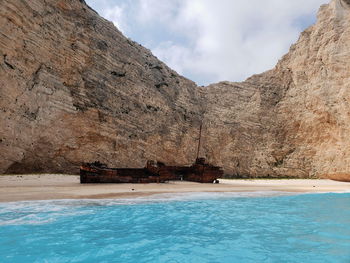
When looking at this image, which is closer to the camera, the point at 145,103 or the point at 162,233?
the point at 162,233

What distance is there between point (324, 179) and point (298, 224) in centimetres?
2434

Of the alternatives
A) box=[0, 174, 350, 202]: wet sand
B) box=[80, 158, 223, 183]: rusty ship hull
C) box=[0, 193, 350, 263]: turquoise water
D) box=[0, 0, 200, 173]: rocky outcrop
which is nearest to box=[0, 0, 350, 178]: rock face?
box=[0, 0, 200, 173]: rocky outcrop

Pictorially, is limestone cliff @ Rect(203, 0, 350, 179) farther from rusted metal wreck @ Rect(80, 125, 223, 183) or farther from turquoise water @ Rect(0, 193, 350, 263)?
turquoise water @ Rect(0, 193, 350, 263)

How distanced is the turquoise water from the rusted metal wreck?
576cm

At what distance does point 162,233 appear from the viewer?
5.38 m

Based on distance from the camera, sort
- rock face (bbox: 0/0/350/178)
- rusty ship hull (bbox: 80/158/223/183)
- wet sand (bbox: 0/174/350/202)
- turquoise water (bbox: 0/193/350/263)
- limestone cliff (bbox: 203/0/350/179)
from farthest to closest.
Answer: limestone cliff (bbox: 203/0/350/179) < rock face (bbox: 0/0/350/178) < rusty ship hull (bbox: 80/158/223/183) < wet sand (bbox: 0/174/350/202) < turquoise water (bbox: 0/193/350/263)

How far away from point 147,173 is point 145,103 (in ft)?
39.9

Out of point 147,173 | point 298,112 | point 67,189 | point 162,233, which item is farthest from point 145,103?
point 162,233

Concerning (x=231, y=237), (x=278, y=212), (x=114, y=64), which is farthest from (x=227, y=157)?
(x=231, y=237)

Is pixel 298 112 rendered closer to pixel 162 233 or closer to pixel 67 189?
pixel 67 189

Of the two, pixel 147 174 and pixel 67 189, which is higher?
pixel 147 174

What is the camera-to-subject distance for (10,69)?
56.4ft

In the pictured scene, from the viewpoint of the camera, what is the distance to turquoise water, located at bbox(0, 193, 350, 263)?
4098 mm

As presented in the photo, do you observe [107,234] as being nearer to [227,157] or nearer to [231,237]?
[231,237]
